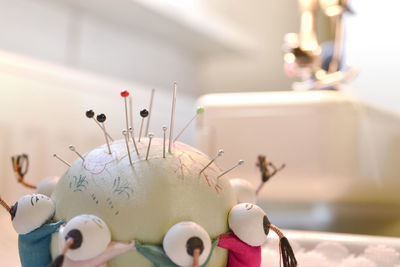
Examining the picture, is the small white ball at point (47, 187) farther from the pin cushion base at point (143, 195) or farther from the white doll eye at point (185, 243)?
the white doll eye at point (185, 243)

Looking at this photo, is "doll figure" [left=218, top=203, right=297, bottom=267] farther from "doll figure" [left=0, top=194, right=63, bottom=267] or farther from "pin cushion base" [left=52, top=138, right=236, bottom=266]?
"doll figure" [left=0, top=194, right=63, bottom=267]

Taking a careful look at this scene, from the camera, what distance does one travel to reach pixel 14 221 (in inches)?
22.0

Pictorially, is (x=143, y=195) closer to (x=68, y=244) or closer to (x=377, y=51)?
(x=68, y=244)

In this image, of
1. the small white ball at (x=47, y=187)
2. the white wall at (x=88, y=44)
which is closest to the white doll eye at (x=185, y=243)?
the small white ball at (x=47, y=187)

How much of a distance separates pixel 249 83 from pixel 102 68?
953mm

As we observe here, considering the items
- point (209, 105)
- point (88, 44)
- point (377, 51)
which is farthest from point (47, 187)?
point (377, 51)

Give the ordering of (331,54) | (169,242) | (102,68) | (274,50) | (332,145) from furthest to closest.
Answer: (274,50), (102,68), (331,54), (332,145), (169,242)

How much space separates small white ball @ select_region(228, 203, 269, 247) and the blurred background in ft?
2.64

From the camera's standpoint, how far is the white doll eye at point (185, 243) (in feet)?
1.62

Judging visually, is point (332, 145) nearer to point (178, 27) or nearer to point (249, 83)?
point (178, 27)

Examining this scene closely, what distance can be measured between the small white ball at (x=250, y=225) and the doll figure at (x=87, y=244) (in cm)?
12

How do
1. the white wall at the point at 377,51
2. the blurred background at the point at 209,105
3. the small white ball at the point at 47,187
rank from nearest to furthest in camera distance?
the small white ball at the point at 47,187 → the blurred background at the point at 209,105 → the white wall at the point at 377,51

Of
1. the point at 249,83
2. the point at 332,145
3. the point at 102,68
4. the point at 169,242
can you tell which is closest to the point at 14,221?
the point at 169,242

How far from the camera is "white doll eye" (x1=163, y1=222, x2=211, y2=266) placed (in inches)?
19.5
